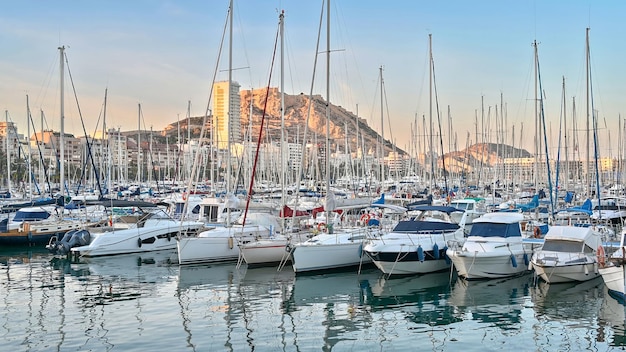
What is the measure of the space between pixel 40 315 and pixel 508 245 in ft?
60.9

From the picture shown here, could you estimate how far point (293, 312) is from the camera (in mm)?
20656

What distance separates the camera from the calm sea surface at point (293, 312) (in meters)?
16.9

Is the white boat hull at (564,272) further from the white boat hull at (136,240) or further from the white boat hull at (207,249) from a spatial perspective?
the white boat hull at (136,240)

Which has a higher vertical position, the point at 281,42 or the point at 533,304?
the point at 281,42

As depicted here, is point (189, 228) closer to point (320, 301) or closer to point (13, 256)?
point (13, 256)

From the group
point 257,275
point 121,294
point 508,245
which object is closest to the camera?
point 121,294

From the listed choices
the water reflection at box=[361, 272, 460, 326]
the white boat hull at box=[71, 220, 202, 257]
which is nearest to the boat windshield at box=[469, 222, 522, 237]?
the water reflection at box=[361, 272, 460, 326]

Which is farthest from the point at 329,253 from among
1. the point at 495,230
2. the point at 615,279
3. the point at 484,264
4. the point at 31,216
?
the point at 31,216

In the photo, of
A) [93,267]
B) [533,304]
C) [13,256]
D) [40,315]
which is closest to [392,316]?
[533,304]

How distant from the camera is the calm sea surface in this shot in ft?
55.4

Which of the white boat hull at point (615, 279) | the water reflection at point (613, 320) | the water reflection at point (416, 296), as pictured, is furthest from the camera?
the white boat hull at point (615, 279)

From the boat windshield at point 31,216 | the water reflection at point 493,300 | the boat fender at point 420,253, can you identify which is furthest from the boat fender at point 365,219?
the boat windshield at point 31,216

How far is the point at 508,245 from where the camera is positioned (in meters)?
26.0

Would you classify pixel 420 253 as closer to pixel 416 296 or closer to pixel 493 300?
pixel 416 296
